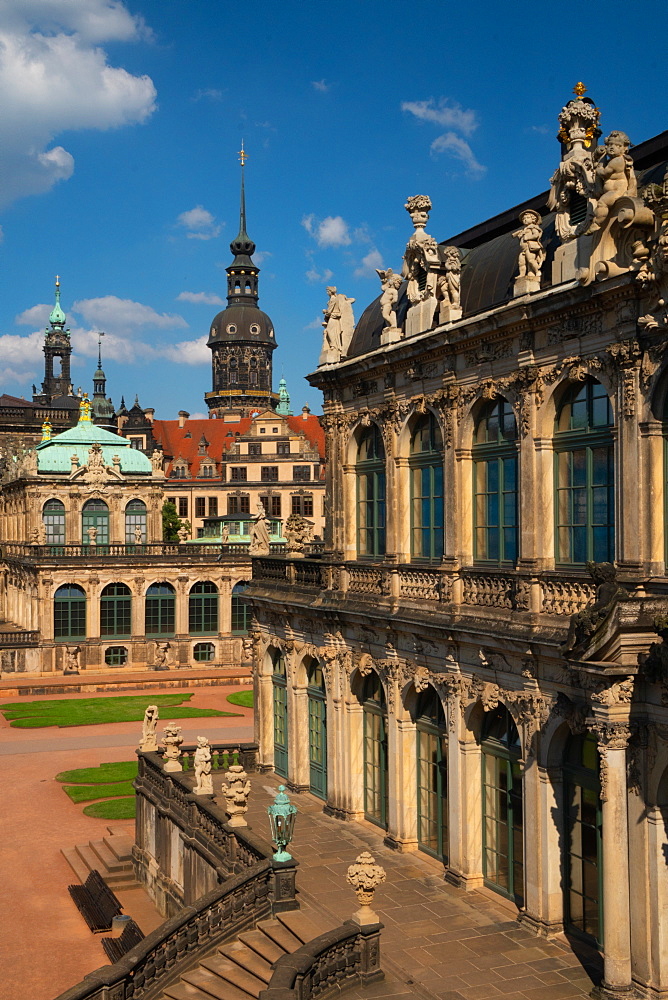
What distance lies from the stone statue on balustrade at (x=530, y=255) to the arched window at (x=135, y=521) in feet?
188

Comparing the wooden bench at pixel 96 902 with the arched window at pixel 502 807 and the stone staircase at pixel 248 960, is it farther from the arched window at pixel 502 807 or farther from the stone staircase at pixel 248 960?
the arched window at pixel 502 807

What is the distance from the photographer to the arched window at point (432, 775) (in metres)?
24.9

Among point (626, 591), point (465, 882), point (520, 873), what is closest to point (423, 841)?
point (465, 882)

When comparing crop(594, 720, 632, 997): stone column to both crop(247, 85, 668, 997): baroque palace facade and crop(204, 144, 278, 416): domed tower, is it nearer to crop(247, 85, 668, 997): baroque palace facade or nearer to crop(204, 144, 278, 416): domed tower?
crop(247, 85, 668, 997): baroque palace facade

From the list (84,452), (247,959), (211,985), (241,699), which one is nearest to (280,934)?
(247,959)

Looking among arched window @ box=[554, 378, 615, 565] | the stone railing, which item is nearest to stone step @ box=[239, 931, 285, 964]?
the stone railing

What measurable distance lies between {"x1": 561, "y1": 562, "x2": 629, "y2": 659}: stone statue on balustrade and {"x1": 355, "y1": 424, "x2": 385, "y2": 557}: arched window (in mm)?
10848

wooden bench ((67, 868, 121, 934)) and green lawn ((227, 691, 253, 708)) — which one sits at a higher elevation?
green lawn ((227, 691, 253, 708))

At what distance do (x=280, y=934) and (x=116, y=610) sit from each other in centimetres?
5201

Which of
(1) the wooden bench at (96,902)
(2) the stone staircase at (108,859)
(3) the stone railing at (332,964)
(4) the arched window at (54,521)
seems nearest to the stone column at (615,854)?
(3) the stone railing at (332,964)

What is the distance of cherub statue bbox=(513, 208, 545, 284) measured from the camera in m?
21.5

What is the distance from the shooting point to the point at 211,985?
20641mm

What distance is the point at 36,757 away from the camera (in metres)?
47.6

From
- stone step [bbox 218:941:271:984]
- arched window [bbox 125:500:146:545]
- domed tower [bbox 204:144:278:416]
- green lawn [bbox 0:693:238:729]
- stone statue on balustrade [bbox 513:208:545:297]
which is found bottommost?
green lawn [bbox 0:693:238:729]
